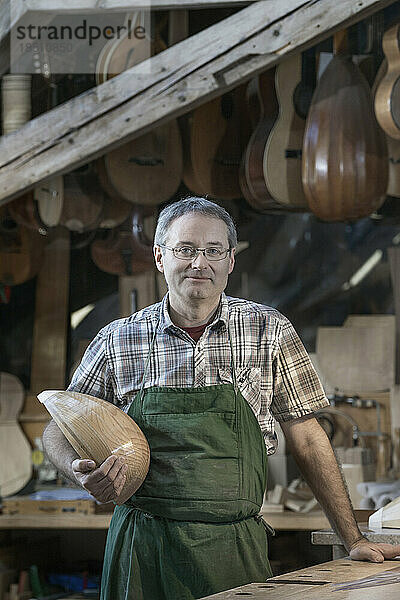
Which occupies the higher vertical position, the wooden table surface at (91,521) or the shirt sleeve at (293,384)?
the shirt sleeve at (293,384)

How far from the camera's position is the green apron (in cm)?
254

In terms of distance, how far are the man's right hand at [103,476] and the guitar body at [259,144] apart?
2377mm

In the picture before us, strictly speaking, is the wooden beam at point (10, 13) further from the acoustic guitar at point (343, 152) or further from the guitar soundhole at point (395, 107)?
the guitar soundhole at point (395, 107)

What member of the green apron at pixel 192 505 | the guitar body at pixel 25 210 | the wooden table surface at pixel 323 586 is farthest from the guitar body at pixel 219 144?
the wooden table surface at pixel 323 586

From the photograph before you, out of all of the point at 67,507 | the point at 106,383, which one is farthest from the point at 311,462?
the point at 67,507

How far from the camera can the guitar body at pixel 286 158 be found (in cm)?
452

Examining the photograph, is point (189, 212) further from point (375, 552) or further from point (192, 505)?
point (375, 552)

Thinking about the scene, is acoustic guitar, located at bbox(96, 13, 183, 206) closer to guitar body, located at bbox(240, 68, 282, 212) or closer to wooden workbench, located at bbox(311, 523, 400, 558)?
guitar body, located at bbox(240, 68, 282, 212)

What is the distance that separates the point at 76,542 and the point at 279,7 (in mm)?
3040

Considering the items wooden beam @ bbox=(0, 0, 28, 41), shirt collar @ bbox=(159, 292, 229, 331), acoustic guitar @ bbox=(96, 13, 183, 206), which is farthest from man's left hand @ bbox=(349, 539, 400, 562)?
wooden beam @ bbox=(0, 0, 28, 41)

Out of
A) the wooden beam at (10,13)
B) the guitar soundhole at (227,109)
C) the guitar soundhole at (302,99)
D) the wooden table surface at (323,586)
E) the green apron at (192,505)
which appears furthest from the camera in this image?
the guitar soundhole at (227,109)

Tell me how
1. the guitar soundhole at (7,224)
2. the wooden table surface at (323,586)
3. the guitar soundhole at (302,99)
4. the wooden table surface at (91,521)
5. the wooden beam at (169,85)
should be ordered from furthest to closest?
the guitar soundhole at (7,224)
the guitar soundhole at (302,99)
the wooden table surface at (91,521)
the wooden beam at (169,85)
the wooden table surface at (323,586)

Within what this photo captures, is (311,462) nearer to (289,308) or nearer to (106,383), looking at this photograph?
(106,383)

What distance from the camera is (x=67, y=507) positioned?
4.75 metres
